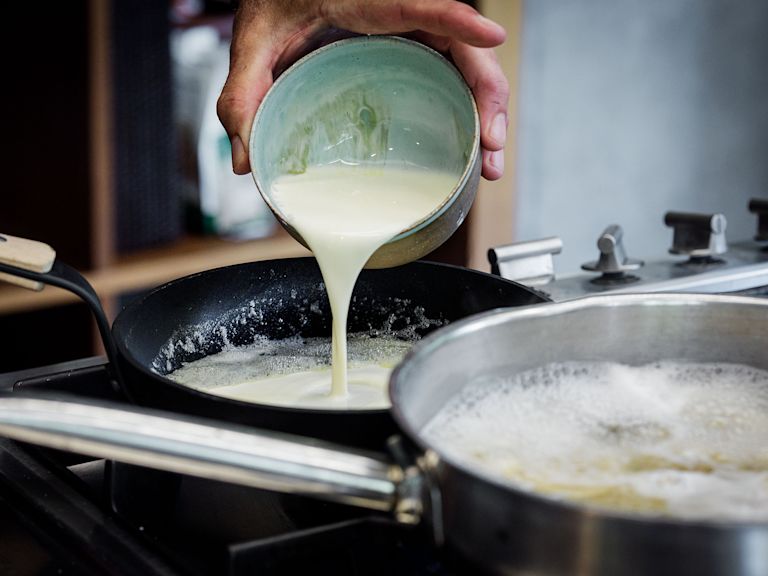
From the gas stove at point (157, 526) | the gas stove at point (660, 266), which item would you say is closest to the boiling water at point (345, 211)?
the gas stove at point (660, 266)

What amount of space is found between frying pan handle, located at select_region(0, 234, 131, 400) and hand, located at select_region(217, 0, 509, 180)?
0.31 metres

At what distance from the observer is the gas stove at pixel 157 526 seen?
2.47 feet

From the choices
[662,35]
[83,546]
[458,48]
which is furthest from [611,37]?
[83,546]

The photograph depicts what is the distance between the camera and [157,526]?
2.92 ft

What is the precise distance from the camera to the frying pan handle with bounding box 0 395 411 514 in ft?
2.02

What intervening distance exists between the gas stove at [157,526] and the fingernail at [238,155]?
269 mm

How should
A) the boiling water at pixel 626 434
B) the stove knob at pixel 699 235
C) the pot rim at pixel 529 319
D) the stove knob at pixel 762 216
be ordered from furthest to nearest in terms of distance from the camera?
the stove knob at pixel 762 216, the stove knob at pixel 699 235, the boiling water at pixel 626 434, the pot rim at pixel 529 319

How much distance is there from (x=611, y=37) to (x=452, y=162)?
6.23 feet

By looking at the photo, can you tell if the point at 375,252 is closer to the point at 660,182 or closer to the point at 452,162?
the point at 452,162

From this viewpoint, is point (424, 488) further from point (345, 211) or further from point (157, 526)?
point (345, 211)

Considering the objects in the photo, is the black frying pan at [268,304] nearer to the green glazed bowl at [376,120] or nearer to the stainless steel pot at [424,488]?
the green glazed bowl at [376,120]

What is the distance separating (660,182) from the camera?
313cm

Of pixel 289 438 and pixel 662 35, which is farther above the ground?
pixel 662 35

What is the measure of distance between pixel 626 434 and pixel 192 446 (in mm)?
371
